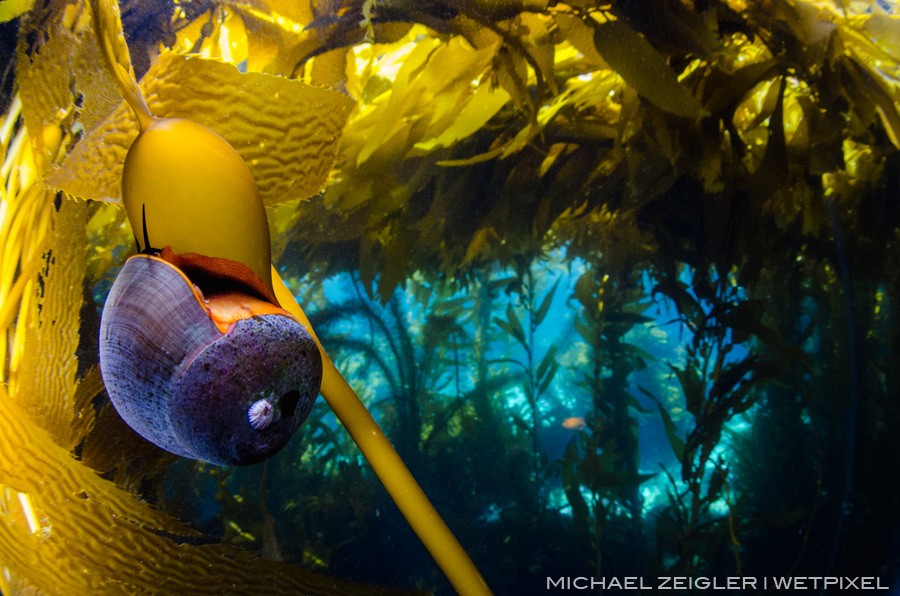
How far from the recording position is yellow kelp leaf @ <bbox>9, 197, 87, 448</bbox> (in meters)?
0.74

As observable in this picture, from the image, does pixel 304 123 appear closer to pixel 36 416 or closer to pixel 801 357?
pixel 36 416

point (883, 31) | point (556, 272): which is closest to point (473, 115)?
point (556, 272)

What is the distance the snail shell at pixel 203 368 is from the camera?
419 mm

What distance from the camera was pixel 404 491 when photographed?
671 millimetres

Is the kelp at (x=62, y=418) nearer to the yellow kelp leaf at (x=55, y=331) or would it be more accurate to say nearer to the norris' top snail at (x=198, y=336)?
the yellow kelp leaf at (x=55, y=331)

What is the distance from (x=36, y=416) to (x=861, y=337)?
155 cm

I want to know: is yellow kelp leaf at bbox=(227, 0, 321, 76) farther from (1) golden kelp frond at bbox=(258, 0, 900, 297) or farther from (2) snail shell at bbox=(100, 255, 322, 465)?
(2) snail shell at bbox=(100, 255, 322, 465)

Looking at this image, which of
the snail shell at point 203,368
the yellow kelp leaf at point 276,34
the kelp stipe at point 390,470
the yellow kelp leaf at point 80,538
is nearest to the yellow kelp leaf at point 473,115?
the yellow kelp leaf at point 276,34

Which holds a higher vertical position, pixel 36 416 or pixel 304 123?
pixel 304 123

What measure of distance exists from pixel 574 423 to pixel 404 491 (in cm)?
40

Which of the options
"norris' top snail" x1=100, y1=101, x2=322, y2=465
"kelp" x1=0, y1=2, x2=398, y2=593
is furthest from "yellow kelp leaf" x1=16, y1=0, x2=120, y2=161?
"norris' top snail" x1=100, y1=101, x2=322, y2=465

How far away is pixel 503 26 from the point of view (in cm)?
81

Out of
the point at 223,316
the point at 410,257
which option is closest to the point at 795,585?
the point at 410,257

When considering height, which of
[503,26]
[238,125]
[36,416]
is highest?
[503,26]
